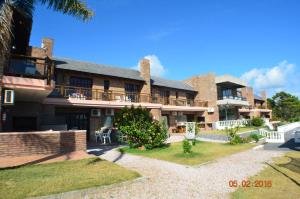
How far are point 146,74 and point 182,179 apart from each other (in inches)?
786

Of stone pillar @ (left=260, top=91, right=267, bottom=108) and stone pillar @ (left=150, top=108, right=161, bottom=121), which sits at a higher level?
stone pillar @ (left=260, top=91, right=267, bottom=108)

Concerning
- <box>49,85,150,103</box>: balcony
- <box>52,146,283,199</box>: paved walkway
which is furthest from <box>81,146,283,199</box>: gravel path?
A: <box>49,85,150,103</box>: balcony

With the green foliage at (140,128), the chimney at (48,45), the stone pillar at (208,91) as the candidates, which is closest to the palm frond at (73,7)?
the green foliage at (140,128)

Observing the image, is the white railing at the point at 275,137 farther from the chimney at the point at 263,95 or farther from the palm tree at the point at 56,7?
the chimney at the point at 263,95

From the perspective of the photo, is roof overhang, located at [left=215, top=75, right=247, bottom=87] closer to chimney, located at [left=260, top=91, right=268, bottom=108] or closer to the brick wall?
chimney, located at [left=260, top=91, right=268, bottom=108]

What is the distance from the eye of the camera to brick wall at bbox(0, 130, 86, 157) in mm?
9719

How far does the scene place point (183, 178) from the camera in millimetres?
8289

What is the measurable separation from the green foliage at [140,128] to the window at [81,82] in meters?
7.71

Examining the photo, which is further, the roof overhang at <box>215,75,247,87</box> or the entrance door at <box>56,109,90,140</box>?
the roof overhang at <box>215,75,247,87</box>

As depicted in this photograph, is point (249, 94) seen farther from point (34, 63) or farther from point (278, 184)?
point (34, 63)

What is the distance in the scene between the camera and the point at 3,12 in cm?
852

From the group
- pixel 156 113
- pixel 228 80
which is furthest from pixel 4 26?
pixel 228 80

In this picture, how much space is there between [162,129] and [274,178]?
886cm

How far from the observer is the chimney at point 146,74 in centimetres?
2661
